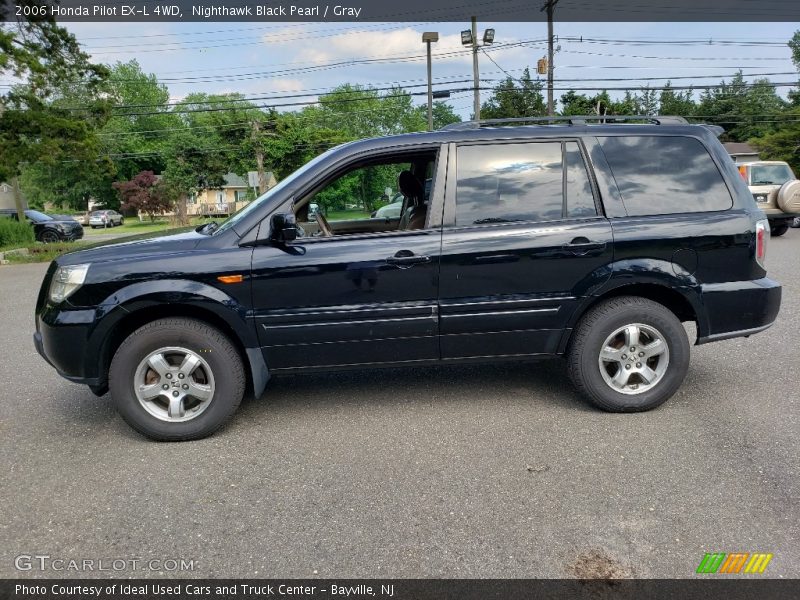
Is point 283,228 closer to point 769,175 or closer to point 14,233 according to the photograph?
point 769,175

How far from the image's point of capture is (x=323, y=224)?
409 centimetres

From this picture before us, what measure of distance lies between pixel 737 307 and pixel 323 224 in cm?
290

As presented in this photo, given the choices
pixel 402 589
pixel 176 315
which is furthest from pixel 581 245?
pixel 176 315

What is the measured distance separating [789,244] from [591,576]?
1415 centimetres

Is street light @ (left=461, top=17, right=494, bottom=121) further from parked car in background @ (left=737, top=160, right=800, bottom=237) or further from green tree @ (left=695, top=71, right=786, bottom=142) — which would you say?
green tree @ (left=695, top=71, right=786, bottom=142)

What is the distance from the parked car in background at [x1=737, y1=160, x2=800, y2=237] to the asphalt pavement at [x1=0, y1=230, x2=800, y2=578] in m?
11.5

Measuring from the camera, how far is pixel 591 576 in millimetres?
2328

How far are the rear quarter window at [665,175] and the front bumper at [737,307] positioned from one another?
55 centimetres

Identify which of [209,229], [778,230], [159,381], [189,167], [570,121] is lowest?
[159,381]

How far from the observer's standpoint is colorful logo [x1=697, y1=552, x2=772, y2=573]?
2.35m

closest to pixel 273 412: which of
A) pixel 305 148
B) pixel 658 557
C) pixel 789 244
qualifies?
pixel 658 557

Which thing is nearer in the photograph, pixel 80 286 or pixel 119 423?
pixel 80 286

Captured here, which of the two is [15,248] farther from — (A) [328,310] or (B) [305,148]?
(B) [305,148]

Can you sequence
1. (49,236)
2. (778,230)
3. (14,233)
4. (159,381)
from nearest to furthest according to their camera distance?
(159,381) → (778,230) → (14,233) → (49,236)
